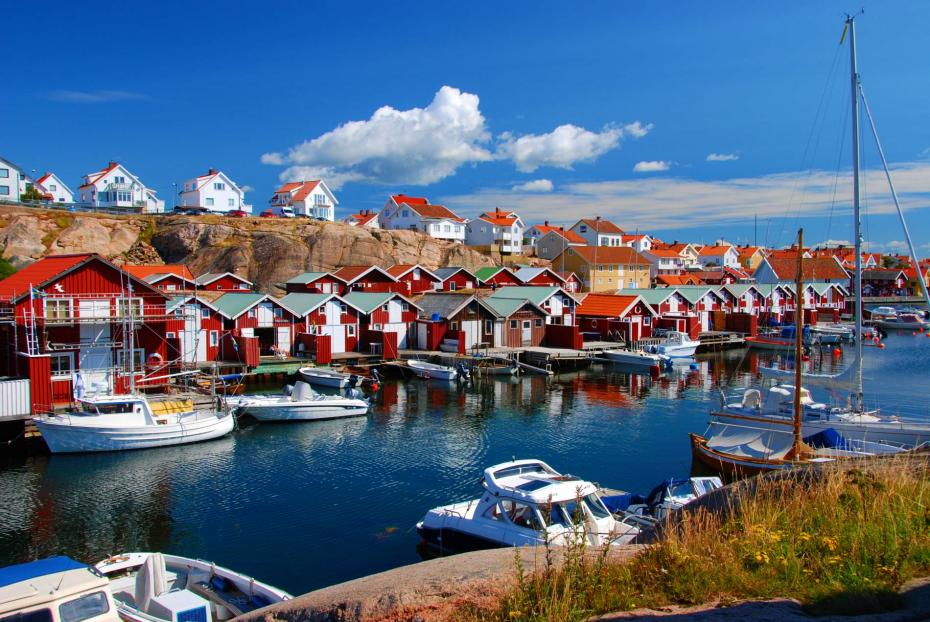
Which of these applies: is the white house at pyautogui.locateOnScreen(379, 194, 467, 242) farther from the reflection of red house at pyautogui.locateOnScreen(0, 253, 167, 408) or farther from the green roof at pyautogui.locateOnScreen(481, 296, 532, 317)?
the reflection of red house at pyautogui.locateOnScreen(0, 253, 167, 408)

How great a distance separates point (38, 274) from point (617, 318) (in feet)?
149

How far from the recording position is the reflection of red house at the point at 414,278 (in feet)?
220

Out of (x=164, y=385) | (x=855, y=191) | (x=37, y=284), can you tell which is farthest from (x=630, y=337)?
(x=37, y=284)

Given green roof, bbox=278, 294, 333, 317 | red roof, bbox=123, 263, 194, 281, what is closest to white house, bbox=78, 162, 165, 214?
red roof, bbox=123, 263, 194, 281

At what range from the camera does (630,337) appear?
62.5 meters

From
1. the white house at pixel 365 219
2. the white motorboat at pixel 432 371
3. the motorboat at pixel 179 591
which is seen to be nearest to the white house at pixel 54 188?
the white house at pixel 365 219

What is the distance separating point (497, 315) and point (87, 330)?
102 feet

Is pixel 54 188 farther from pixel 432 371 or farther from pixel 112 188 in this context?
pixel 432 371

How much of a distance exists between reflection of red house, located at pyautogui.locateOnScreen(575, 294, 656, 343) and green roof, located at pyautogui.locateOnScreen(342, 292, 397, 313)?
20.1m

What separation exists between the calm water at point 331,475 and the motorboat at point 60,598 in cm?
605

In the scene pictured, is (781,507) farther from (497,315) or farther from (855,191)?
(497,315)

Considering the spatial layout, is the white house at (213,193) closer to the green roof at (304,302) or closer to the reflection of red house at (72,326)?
the green roof at (304,302)

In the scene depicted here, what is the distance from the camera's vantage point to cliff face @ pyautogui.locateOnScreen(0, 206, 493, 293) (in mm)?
72188

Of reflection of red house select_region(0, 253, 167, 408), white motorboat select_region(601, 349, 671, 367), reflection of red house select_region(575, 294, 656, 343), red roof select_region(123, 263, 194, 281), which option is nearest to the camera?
reflection of red house select_region(0, 253, 167, 408)
